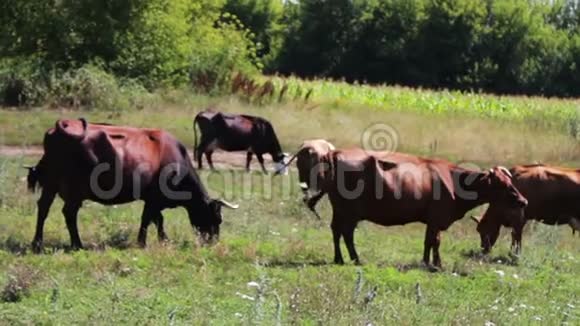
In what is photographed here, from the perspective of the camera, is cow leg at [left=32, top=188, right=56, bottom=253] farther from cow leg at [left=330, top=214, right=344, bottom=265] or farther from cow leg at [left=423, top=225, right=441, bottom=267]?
cow leg at [left=423, top=225, right=441, bottom=267]

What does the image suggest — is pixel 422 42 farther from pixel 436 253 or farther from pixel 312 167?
pixel 436 253

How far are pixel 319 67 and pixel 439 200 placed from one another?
61231mm

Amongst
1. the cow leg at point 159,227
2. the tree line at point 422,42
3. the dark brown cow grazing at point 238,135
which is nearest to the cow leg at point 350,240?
the cow leg at point 159,227

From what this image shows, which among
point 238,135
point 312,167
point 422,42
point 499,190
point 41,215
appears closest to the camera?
point 41,215

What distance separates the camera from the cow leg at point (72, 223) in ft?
39.4

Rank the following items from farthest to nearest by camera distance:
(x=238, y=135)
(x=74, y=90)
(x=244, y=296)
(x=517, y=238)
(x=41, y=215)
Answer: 1. (x=74, y=90)
2. (x=238, y=135)
3. (x=517, y=238)
4. (x=41, y=215)
5. (x=244, y=296)

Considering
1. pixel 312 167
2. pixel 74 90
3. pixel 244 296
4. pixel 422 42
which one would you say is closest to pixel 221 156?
pixel 74 90

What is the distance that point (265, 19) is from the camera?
81.4 metres

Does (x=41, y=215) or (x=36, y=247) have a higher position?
(x=41, y=215)

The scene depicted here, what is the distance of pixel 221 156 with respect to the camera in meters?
24.1

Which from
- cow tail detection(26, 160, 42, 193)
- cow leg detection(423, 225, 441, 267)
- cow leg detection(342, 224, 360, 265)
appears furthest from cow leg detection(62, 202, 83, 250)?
cow leg detection(423, 225, 441, 267)

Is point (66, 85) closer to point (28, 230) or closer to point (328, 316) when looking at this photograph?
point (28, 230)

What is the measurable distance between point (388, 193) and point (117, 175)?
3438mm

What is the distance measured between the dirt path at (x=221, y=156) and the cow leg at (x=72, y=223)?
8820 millimetres
